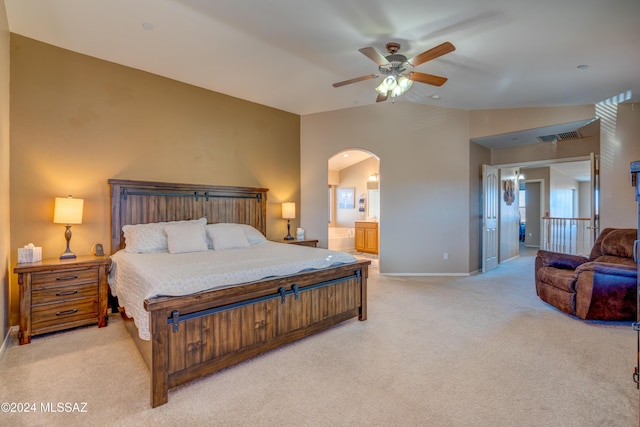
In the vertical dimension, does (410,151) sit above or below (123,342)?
above

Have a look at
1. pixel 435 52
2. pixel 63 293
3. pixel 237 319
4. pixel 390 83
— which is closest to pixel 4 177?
pixel 63 293

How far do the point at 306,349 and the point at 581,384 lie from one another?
2072 mm

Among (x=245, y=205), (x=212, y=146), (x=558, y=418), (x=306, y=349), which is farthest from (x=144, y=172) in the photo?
(x=558, y=418)

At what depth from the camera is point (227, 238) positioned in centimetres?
402

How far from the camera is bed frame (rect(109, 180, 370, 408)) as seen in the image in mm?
2104

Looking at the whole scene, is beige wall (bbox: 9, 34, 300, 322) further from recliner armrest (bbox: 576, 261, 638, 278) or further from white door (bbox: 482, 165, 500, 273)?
recliner armrest (bbox: 576, 261, 638, 278)

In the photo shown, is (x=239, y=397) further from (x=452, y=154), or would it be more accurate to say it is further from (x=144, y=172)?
(x=452, y=154)

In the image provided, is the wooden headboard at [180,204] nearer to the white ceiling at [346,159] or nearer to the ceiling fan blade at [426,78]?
the ceiling fan blade at [426,78]

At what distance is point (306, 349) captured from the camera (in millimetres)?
2811

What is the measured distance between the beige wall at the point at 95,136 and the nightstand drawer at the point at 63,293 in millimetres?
602

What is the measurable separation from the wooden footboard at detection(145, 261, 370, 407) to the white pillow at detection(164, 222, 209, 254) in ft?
4.79

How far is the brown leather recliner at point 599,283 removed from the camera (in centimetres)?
334

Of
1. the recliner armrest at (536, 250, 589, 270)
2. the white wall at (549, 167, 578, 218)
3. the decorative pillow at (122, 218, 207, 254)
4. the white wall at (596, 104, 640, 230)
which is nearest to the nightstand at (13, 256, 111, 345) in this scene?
the decorative pillow at (122, 218, 207, 254)

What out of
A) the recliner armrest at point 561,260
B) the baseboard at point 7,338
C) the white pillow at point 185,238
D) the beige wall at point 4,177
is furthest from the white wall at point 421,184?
the baseboard at point 7,338
